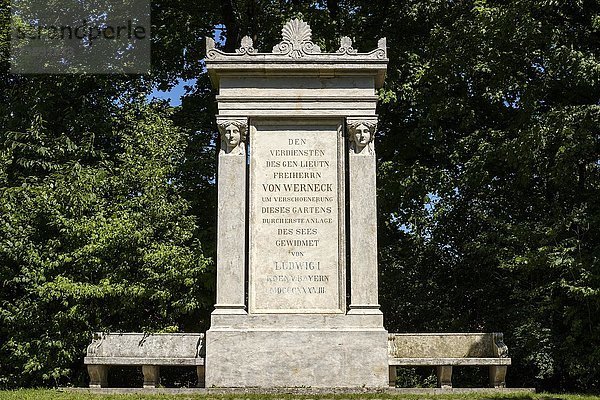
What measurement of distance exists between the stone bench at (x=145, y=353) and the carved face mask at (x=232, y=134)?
3192mm

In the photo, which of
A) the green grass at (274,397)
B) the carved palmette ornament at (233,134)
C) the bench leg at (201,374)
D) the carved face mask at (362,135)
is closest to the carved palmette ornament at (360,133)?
the carved face mask at (362,135)

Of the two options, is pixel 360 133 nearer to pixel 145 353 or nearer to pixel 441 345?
pixel 441 345

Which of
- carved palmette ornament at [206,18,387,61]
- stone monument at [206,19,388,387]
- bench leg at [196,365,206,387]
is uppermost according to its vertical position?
carved palmette ornament at [206,18,387,61]

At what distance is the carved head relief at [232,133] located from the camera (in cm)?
1284


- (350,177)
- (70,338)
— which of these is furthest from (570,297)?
(70,338)

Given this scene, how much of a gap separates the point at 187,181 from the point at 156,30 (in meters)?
4.45

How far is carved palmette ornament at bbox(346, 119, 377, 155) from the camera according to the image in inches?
506

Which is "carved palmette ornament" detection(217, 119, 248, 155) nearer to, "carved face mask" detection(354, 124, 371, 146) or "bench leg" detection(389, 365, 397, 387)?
"carved face mask" detection(354, 124, 371, 146)

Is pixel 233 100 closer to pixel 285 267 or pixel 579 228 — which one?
pixel 285 267

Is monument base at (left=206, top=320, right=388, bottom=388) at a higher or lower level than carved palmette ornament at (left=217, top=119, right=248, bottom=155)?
lower

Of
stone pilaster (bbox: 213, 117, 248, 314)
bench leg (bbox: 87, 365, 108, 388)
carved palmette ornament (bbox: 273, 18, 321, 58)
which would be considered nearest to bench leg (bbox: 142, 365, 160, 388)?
bench leg (bbox: 87, 365, 108, 388)

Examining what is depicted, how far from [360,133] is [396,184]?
4.94m

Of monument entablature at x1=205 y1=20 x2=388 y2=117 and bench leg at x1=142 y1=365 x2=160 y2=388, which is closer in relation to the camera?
bench leg at x1=142 y1=365 x2=160 y2=388

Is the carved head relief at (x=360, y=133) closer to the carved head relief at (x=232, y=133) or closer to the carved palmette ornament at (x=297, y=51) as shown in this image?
the carved palmette ornament at (x=297, y=51)
